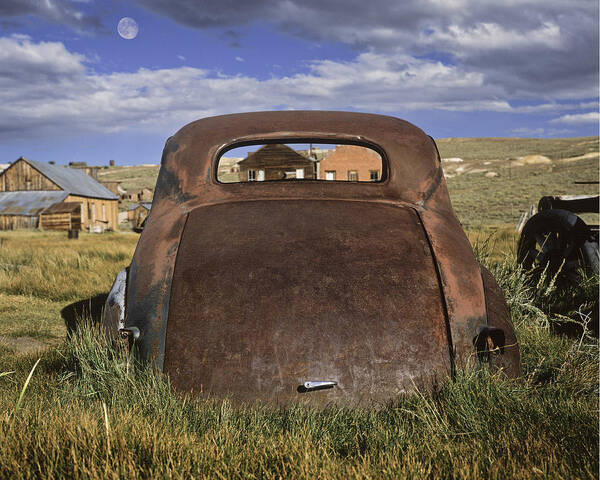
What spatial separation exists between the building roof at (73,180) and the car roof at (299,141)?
37366 mm

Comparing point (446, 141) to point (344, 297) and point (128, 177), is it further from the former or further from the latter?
point (344, 297)

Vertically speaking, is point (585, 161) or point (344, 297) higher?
point (585, 161)

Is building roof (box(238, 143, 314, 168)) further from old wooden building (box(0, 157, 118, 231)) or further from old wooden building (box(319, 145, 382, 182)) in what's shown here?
old wooden building (box(0, 157, 118, 231))

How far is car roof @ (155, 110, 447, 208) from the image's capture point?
270 centimetres

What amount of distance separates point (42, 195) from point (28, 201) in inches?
39.0

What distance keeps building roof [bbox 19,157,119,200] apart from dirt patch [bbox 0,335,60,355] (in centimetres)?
3550

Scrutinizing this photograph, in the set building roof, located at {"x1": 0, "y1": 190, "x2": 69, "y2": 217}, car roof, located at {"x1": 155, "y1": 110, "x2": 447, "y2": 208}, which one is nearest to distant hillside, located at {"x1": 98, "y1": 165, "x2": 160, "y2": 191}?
building roof, located at {"x1": 0, "y1": 190, "x2": 69, "y2": 217}

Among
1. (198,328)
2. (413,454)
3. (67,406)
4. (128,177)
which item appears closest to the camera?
(413,454)

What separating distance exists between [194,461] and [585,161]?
70.6m

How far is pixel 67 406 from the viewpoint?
6.39 ft

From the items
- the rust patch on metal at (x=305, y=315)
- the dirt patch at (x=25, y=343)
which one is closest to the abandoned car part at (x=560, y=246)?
the rust patch on metal at (x=305, y=315)

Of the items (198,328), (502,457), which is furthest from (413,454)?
(198,328)

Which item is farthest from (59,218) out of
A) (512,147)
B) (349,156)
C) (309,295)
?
(512,147)

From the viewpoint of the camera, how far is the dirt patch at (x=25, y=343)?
A: 397 cm
